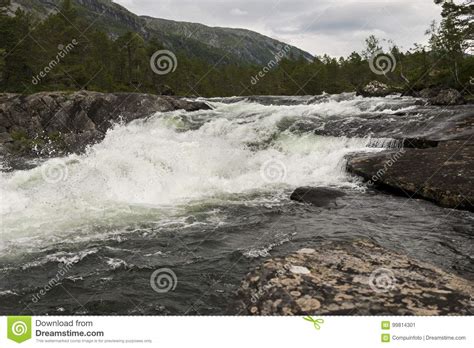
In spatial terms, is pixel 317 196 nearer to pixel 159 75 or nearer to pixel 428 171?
pixel 428 171

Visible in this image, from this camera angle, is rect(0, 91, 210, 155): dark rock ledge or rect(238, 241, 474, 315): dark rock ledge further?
rect(0, 91, 210, 155): dark rock ledge

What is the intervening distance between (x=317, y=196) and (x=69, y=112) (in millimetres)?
29729

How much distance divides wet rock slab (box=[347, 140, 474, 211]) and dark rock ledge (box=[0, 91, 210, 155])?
23.5 metres

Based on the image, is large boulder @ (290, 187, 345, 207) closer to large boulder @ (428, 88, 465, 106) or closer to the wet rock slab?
the wet rock slab

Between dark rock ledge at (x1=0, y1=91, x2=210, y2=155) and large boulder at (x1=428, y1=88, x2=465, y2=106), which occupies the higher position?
large boulder at (x1=428, y1=88, x2=465, y2=106)

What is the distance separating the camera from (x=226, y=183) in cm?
1445

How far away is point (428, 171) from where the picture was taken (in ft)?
40.6

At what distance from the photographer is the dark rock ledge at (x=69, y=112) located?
111 feet

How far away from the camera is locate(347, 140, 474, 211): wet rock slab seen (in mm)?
11203

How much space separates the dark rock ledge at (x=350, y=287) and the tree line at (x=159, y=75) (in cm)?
2523

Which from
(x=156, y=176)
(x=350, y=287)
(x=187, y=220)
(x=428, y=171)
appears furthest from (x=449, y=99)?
(x=350, y=287)

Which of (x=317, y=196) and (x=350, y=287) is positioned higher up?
(x=317, y=196)

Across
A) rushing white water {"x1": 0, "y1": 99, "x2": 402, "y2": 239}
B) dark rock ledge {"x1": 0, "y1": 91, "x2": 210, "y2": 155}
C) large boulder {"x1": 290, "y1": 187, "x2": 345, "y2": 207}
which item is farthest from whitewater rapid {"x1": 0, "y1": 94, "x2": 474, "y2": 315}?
dark rock ledge {"x1": 0, "y1": 91, "x2": 210, "y2": 155}
